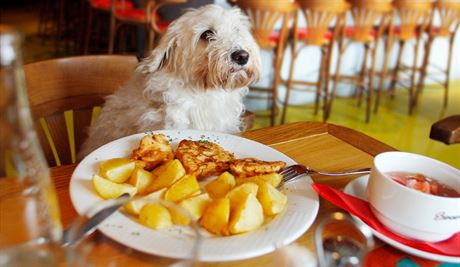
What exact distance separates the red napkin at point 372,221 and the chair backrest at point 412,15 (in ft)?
10.7

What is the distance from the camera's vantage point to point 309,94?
13.4 ft

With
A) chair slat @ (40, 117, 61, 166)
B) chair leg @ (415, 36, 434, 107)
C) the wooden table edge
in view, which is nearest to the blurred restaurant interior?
chair leg @ (415, 36, 434, 107)

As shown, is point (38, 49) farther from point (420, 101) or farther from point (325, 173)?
point (325, 173)

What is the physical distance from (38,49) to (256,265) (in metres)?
5.69

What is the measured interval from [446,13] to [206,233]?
3965 millimetres

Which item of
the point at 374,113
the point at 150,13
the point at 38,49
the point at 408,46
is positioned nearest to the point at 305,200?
the point at 150,13

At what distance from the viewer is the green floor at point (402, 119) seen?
3.16 meters

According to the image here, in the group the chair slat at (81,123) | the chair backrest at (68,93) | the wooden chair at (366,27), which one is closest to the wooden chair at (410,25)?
the wooden chair at (366,27)

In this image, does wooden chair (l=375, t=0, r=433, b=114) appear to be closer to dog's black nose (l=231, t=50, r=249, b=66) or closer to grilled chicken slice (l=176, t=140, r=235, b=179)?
dog's black nose (l=231, t=50, r=249, b=66)

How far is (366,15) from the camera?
341cm

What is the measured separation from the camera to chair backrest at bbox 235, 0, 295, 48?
9.68ft

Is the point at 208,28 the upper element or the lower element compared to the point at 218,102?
upper

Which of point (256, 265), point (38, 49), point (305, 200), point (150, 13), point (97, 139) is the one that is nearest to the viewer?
point (256, 265)

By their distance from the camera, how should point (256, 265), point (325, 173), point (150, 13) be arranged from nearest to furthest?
1. point (256, 265)
2. point (325, 173)
3. point (150, 13)
